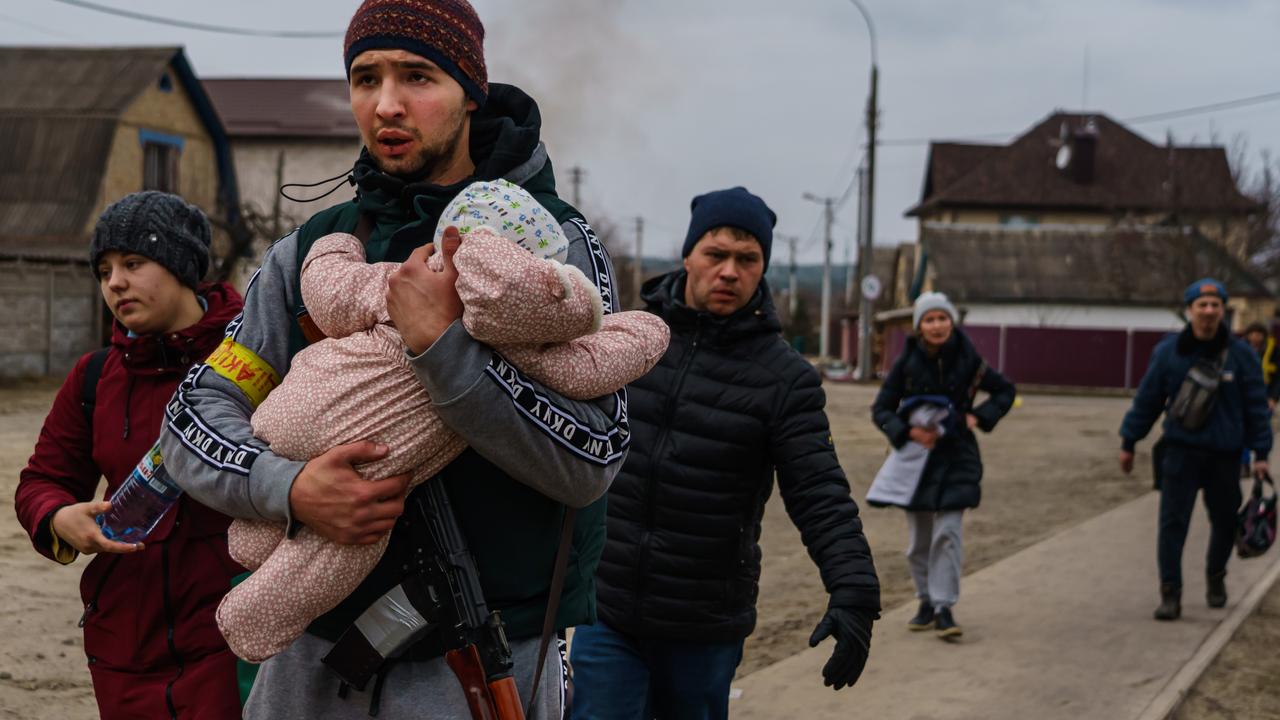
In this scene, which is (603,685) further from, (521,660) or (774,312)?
(521,660)

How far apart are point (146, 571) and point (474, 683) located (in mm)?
1504

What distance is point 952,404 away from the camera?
8.03 metres

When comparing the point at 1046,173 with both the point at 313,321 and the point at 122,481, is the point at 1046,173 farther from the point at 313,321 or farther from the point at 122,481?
the point at 313,321

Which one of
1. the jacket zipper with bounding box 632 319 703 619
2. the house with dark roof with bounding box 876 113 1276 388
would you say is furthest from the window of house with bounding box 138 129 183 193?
the jacket zipper with bounding box 632 319 703 619

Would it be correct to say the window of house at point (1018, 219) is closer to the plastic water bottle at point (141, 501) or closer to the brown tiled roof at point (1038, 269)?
the brown tiled roof at point (1038, 269)

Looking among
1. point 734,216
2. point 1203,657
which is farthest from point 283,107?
point 734,216

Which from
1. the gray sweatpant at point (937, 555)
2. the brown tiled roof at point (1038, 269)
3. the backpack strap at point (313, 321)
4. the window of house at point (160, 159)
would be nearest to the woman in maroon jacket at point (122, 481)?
the backpack strap at point (313, 321)

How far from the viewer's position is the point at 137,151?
31281 mm

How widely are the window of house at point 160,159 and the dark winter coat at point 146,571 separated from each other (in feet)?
98.0

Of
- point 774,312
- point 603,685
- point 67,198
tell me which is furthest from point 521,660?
point 67,198

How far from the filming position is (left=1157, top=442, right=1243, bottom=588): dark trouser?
836cm

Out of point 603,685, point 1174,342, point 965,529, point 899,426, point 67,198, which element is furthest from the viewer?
point 67,198

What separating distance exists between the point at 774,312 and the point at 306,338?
236 cm

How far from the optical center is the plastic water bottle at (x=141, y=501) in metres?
2.91
